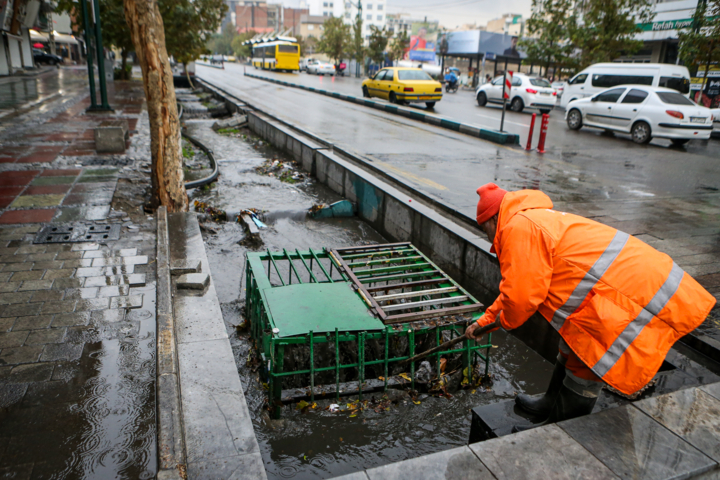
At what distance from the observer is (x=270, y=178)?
10094 millimetres

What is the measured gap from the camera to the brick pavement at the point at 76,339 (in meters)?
2.54

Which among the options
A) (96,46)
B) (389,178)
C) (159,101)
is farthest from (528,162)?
(96,46)

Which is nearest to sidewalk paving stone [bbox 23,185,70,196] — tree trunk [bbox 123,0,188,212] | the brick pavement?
the brick pavement

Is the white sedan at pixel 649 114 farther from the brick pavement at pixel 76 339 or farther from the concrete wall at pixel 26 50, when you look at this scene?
the concrete wall at pixel 26 50

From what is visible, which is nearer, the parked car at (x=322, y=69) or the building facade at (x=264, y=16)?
the parked car at (x=322, y=69)

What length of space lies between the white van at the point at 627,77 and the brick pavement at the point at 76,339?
16.9 m

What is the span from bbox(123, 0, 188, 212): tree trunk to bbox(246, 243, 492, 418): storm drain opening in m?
2.41

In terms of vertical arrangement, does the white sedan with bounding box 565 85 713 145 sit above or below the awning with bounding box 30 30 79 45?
below

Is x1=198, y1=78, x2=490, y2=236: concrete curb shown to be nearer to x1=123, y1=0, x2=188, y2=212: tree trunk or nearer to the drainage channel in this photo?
the drainage channel

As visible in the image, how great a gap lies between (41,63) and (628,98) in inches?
1742

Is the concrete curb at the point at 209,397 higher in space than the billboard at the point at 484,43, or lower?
lower

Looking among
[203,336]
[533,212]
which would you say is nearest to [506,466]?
[533,212]

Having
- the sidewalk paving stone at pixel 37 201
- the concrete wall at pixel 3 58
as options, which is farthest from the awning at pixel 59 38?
the sidewalk paving stone at pixel 37 201

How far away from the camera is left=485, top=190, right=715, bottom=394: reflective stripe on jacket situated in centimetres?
236
